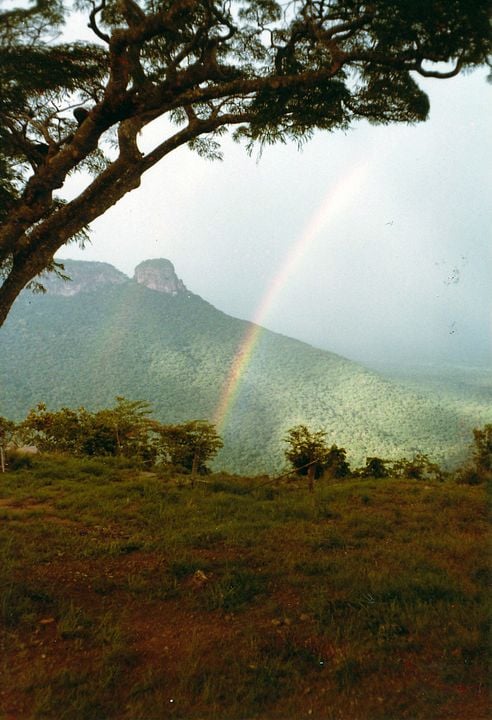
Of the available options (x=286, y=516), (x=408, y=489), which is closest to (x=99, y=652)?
(x=286, y=516)

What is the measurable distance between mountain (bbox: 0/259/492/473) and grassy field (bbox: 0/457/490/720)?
31.6 m

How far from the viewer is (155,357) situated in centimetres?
8912

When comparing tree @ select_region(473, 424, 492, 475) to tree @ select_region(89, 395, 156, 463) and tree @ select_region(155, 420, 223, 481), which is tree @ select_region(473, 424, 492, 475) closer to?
tree @ select_region(155, 420, 223, 481)

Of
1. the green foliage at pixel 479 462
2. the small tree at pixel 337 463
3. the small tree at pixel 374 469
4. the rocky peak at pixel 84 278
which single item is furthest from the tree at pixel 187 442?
the rocky peak at pixel 84 278

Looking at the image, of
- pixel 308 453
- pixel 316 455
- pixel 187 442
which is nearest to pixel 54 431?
pixel 187 442

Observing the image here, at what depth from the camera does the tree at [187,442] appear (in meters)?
12.5

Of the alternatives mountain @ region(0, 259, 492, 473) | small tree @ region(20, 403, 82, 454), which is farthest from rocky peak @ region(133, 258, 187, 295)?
small tree @ region(20, 403, 82, 454)

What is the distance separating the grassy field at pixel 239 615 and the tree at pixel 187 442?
6.00 metres

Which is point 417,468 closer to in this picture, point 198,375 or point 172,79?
point 172,79

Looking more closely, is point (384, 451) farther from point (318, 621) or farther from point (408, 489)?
point (318, 621)

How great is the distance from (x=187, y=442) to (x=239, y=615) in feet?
30.4

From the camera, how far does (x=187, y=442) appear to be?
12.6 m

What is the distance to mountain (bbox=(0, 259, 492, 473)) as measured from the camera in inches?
2267

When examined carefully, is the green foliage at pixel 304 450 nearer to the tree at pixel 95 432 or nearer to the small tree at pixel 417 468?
the small tree at pixel 417 468
